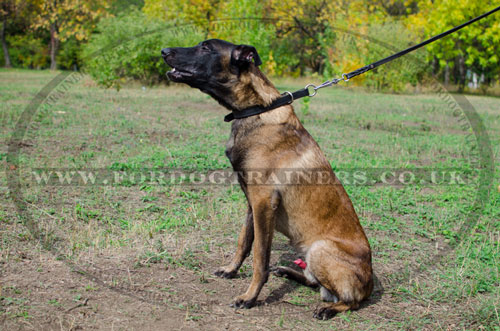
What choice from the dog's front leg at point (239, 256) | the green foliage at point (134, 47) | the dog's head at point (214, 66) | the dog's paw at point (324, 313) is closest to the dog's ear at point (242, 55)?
the dog's head at point (214, 66)

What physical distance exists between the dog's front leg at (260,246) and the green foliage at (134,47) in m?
14.7

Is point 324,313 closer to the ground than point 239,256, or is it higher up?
closer to the ground

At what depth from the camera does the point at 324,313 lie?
3.42 metres

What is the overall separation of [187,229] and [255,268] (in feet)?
5.32

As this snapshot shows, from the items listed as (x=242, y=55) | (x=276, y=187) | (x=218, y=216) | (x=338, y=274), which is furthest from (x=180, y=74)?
(x=218, y=216)

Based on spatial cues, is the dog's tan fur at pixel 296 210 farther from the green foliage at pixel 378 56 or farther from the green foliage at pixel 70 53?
the green foliage at pixel 70 53

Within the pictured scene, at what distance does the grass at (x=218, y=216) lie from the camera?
12.1 ft

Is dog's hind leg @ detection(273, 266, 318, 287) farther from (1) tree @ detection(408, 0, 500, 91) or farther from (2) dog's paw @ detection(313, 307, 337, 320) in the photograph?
(1) tree @ detection(408, 0, 500, 91)

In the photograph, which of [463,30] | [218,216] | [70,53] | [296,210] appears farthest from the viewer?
[70,53]

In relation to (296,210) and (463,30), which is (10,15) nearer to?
(463,30)

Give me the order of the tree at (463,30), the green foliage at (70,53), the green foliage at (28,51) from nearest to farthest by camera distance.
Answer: the tree at (463,30) < the green foliage at (70,53) < the green foliage at (28,51)

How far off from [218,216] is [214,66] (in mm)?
2263

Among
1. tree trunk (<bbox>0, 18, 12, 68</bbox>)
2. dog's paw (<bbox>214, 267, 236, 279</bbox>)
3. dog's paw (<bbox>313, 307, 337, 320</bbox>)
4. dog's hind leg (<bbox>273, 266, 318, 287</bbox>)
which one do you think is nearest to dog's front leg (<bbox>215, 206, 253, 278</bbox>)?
dog's paw (<bbox>214, 267, 236, 279</bbox>)

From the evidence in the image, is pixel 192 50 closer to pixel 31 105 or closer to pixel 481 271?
pixel 481 271
